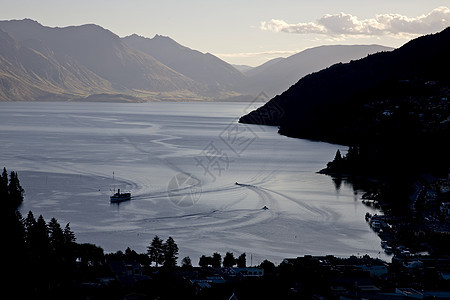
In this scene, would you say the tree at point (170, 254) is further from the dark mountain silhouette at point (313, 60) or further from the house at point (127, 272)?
the dark mountain silhouette at point (313, 60)

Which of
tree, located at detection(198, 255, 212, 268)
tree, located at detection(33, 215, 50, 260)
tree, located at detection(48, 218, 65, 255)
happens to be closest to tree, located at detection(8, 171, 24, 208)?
tree, located at detection(48, 218, 65, 255)


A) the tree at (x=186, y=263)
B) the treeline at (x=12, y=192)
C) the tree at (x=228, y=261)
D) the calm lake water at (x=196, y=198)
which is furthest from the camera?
the treeline at (x=12, y=192)

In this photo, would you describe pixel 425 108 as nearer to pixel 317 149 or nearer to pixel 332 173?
pixel 317 149

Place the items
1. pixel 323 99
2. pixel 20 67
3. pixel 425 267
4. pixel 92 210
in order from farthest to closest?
pixel 20 67 < pixel 323 99 < pixel 92 210 < pixel 425 267

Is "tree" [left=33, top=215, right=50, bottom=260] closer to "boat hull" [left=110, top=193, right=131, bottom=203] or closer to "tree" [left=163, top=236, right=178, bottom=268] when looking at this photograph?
"tree" [left=163, top=236, right=178, bottom=268]

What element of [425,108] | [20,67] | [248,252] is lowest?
[248,252]

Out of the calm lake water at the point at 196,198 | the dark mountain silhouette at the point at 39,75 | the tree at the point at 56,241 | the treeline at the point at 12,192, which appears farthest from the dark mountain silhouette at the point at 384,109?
the dark mountain silhouette at the point at 39,75

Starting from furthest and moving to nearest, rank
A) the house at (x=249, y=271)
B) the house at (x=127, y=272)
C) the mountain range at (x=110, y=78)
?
the mountain range at (x=110, y=78)
the house at (x=249, y=271)
the house at (x=127, y=272)

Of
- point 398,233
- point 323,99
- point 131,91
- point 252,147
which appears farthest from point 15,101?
point 398,233
